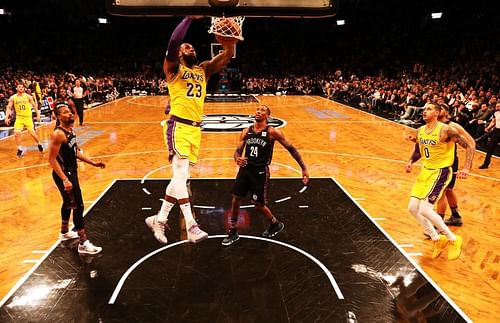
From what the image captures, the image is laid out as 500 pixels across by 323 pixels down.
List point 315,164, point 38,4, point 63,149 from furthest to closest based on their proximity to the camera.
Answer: point 38,4 → point 315,164 → point 63,149

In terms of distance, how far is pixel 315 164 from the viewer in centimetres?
1027

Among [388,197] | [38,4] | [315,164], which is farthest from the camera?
[38,4]

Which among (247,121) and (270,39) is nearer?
(247,121)

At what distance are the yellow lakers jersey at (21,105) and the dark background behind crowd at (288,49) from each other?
11.7 metres

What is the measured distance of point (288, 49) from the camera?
39531mm

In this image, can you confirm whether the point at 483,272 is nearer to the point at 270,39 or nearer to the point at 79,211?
the point at 79,211

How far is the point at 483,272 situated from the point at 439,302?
111cm

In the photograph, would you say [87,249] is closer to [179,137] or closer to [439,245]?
[179,137]

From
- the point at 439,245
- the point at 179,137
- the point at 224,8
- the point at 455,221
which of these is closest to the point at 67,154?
the point at 179,137

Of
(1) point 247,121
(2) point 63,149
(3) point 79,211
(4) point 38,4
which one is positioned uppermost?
(4) point 38,4

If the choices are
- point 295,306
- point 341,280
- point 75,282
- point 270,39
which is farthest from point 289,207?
point 270,39

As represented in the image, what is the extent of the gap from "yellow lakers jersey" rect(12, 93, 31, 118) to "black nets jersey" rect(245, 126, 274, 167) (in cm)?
797

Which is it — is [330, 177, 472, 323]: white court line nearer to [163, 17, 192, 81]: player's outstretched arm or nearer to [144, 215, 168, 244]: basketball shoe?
[144, 215, 168, 244]: basketball shoe

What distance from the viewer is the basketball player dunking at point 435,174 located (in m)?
5.28
